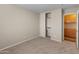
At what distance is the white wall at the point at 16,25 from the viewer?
2.50 meters

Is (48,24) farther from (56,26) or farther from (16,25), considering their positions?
(16,25)

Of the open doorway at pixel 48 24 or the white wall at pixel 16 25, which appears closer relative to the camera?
the white wall at pixel 16 25

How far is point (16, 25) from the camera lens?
259 cm

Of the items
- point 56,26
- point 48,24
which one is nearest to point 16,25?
point 48,24

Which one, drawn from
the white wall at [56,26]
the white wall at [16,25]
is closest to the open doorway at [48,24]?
the white wall at [56,26]

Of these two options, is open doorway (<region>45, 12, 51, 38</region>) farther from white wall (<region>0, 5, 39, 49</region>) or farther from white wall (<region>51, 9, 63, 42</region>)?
white wall (<region>0, 5, 39, 49</region>)

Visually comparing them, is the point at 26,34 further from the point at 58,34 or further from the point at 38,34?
the point at 58,34

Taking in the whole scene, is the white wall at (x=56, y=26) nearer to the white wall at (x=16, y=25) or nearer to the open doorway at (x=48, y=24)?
the open doorway at (x=48, y=24)

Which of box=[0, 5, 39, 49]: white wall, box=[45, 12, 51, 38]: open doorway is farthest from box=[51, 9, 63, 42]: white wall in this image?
box=[0, 5, 39, 49]: white wall

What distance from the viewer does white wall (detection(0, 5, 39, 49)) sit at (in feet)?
8.21

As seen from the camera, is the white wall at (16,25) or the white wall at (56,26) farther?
the white wall at (56,26)

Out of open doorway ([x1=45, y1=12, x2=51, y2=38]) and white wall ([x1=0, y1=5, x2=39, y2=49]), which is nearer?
white wall ([x1=0, y1=5, x2=39, y2=49])
